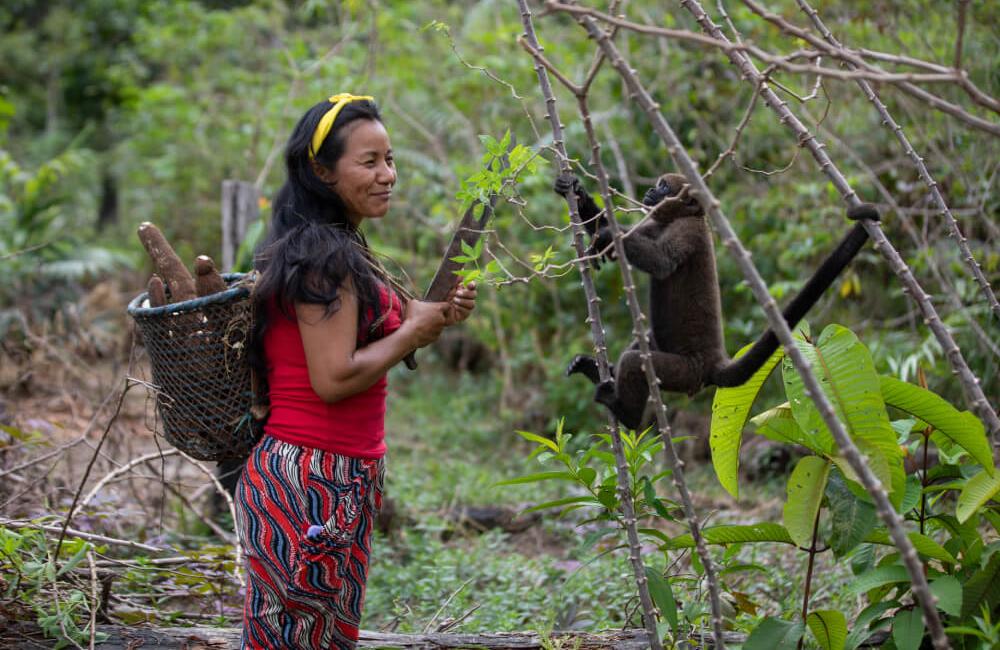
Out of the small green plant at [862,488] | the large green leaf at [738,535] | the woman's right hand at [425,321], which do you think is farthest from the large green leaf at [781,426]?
the woman's right hand at [425,321]

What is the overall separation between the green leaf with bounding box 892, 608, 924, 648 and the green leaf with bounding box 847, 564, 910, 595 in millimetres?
93

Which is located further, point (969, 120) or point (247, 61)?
point (247, 61)

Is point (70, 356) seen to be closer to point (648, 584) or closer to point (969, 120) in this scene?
point (648, 584)

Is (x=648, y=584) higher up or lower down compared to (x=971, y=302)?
lower down

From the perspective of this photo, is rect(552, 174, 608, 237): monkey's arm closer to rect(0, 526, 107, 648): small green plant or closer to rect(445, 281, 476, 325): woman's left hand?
rect(445, 281, 476, 325): woman's left hand

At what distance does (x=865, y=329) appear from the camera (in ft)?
19.6

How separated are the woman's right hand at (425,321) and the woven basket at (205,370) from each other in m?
0.46

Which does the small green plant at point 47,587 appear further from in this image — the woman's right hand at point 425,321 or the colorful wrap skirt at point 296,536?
the woman's right hand at point 425,321

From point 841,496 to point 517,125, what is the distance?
20.2ft

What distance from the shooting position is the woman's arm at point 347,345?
239cm

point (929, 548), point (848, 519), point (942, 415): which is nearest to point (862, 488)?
point (848, 519)

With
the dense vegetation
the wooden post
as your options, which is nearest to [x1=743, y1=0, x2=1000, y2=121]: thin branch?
the dense vegetation

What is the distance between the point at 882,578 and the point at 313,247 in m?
1.73

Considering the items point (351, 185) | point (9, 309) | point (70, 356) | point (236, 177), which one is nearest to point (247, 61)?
point (236, 177)
